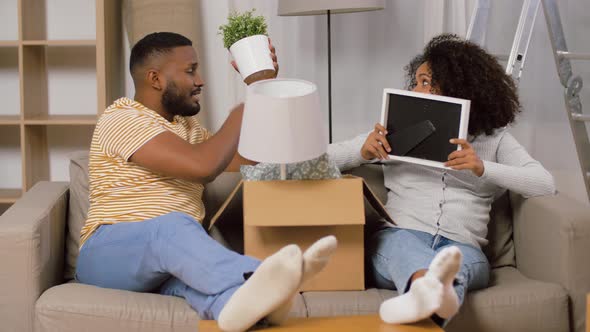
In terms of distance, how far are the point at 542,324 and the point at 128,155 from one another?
1057mm

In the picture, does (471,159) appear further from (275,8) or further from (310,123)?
(275,8)

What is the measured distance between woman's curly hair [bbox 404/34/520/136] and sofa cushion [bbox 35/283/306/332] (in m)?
0.73

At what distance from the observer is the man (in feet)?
5.81

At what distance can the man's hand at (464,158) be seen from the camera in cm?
204

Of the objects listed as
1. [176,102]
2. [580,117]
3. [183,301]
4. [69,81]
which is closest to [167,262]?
[183,301]

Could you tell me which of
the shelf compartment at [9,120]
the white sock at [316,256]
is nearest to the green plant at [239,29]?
the white sock at [316,256]

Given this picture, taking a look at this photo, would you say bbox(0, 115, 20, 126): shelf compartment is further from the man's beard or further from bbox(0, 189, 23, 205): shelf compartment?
the man's beard

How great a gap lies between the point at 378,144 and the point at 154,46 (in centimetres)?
64

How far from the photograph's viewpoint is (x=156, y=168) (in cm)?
194

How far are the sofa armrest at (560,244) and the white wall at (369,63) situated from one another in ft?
4.26

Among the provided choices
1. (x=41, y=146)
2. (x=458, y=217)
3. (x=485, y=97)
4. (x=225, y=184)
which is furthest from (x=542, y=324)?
Result: (x=41, y=146)

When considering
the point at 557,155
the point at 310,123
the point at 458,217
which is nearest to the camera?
the point at 310,123

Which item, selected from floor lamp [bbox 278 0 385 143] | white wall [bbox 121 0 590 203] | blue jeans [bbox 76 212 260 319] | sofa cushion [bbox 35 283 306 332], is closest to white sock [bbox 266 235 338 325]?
blue jeans [bbox 76 212 260 319]

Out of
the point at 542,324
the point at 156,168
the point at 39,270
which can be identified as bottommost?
the point at 542,324
